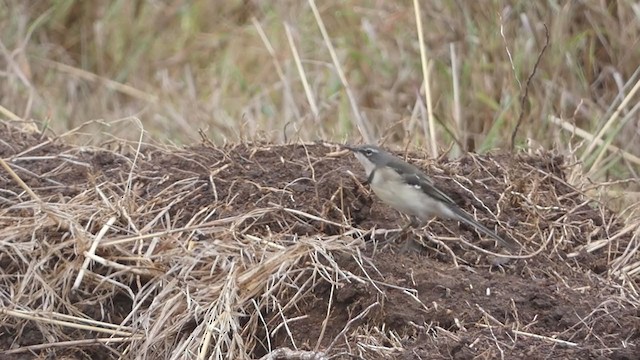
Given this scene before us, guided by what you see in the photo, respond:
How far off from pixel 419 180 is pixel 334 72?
131 inches

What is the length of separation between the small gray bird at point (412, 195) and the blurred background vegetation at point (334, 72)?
34.5 inches

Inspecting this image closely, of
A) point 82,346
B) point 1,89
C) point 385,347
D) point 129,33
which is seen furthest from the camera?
point 129,33

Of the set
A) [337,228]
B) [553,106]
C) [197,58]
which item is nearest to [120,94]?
[197,58]

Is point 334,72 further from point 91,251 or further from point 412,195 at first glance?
point 91,251

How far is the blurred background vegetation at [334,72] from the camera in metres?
7.08

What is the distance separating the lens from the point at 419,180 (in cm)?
497

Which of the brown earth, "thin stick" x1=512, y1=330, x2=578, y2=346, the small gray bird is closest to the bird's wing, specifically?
the small gray bird

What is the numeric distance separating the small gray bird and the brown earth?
5.0 inches

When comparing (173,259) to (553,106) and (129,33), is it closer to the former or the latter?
(553,106)

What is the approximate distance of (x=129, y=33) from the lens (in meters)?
10.1

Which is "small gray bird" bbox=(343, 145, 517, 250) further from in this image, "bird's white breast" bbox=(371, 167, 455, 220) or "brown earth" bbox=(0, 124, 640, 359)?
"brown earth" bbox=(0, 124, 640, 359)

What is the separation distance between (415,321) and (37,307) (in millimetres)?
1358

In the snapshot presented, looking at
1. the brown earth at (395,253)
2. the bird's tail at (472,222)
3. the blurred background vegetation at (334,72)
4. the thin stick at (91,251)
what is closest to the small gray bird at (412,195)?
the bird's tail at (472,222)

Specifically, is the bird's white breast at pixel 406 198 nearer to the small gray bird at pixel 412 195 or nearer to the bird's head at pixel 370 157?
the small gray bird at pixel 412 195
